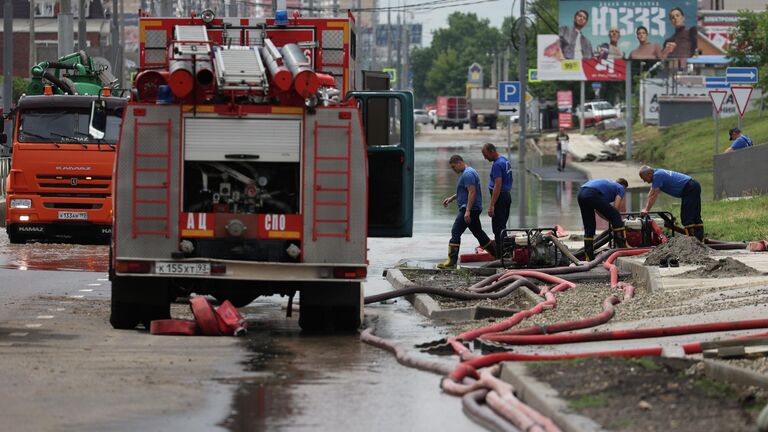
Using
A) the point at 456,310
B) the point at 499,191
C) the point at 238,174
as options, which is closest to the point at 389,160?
the point at 456,310

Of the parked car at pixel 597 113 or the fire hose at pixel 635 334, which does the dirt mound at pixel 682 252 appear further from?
the parked car at pixel 597 113

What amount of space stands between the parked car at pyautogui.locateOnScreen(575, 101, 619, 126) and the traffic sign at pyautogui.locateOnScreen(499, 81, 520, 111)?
58.1 meters

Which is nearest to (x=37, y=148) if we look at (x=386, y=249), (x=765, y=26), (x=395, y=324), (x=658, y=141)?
(x=386, y=249)

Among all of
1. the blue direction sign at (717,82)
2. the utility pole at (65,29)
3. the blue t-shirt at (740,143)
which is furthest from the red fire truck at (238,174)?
the blue direction sign at (717,82)

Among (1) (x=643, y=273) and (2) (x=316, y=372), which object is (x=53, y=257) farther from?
(2) (x=316, y=372)

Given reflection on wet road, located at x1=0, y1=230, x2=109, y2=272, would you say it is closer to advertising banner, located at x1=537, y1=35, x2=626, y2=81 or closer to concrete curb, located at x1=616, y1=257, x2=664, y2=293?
concrete curb, located at x1=616, y1=257, x2=664, y2=293

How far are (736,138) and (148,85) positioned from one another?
23.4 meters

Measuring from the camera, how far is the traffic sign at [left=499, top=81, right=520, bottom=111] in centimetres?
3692

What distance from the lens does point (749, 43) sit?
60406 millimetres

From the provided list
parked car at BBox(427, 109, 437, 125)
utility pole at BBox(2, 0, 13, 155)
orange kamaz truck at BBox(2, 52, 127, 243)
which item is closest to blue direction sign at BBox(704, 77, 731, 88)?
utility pole at BBox(2, 0, 13, 155)

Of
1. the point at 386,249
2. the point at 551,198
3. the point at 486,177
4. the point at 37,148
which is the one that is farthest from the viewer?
the point at 486,177

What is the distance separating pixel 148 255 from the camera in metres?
13.9

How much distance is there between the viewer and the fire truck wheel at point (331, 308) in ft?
47.6

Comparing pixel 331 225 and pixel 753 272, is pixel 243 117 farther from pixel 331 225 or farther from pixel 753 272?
pixel 753 272
